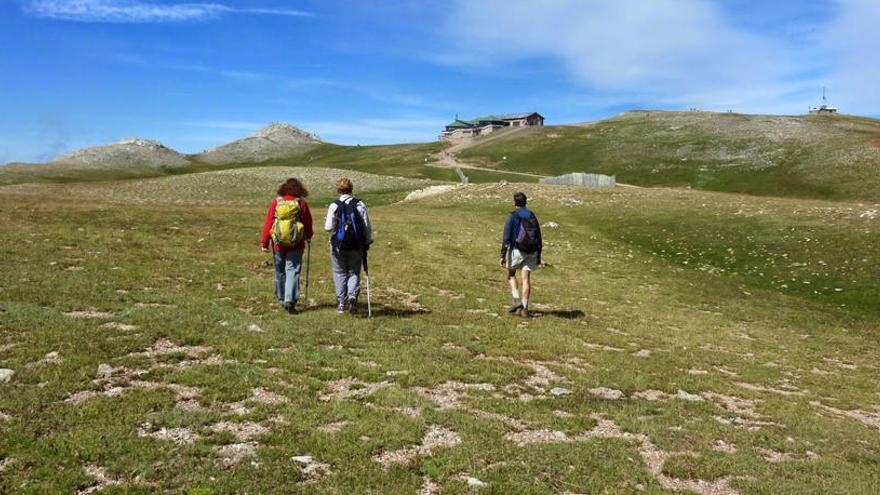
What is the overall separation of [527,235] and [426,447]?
11.2 metres

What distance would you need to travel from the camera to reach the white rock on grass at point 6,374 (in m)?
9.92

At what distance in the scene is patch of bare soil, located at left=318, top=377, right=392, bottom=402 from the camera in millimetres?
10833

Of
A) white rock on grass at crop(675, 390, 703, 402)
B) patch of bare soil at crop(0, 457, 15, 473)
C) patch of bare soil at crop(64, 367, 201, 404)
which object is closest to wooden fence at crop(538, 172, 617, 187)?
white rock on grass at crop(675, 390, 703, 402)

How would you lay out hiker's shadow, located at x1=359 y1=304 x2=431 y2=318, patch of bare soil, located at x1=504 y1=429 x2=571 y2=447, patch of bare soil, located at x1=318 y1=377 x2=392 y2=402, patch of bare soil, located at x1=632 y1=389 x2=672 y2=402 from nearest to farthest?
patch of bare soil, located at x1=504 y1=429 x2=571 y2=447 → patch of bare soil, located at x1=318 y1=377 x2=392 y2=402 → patch of bare soil, located at x1=632 y1=389 x2=672 y2=402 → hiker's shadow, located at x1=359 y1=304 x2=431 y2=318

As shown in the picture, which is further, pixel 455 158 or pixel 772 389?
pixel 455 158

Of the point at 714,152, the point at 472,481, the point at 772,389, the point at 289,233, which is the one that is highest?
the point at 714,152

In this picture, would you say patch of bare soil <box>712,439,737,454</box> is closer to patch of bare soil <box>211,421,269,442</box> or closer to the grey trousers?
patch of bare soil <box>211,421,269,442</box>

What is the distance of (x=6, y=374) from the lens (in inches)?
397

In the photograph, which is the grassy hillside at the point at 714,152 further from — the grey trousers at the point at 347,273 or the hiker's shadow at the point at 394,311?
the grey trousers at the point at 347,273

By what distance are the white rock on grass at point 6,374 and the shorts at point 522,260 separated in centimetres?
1404

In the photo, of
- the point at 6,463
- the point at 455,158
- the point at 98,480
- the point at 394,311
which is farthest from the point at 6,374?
the point at 455,158

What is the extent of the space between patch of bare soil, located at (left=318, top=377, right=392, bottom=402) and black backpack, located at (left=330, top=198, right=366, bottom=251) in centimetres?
567

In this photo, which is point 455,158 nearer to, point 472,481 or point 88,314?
point 88,314

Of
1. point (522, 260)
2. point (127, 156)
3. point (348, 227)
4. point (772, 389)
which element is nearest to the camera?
point (772, 389)
